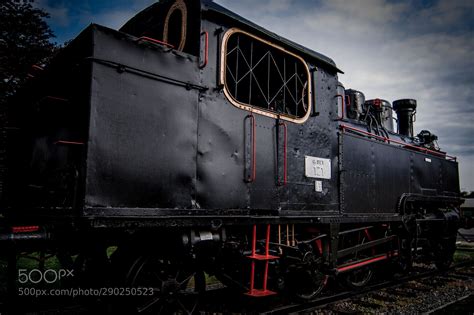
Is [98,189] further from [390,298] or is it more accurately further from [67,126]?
[390,298]

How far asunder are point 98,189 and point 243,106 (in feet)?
6.23

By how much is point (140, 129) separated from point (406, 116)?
28.1ft

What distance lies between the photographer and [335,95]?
5496mm

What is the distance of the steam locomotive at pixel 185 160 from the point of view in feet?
10.2

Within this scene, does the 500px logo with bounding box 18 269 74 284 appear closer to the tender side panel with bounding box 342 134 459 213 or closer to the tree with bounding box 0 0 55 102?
the tender side panel with bounding box 342 134 459 213

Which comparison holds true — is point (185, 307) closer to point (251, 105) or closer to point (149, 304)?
point (149, 304)

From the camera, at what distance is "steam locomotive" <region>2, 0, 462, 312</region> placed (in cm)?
311

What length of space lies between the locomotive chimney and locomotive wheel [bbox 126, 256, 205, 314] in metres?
8.06

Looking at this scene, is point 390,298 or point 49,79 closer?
point 49,79

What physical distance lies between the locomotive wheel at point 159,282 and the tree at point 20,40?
1757cm

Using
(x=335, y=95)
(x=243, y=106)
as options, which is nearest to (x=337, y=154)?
(x=335, y=95)

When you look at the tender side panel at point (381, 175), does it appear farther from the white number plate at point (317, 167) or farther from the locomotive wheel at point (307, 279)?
the locomotive wheel at point (307, 279)

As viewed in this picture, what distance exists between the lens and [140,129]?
10.7 feet

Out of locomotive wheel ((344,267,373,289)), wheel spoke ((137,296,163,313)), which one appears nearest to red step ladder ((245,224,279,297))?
wheel spoke ((137,296,163,313))
